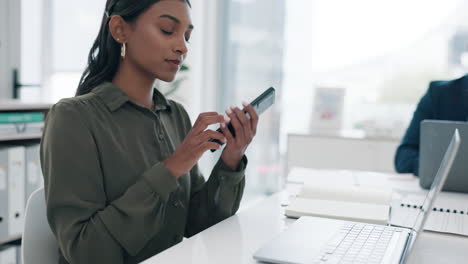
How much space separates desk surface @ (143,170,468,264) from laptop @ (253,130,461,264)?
4 centimetres

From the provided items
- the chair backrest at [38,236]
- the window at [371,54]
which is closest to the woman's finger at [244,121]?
the chair backrest at [38,236]

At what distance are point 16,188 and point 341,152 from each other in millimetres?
1931

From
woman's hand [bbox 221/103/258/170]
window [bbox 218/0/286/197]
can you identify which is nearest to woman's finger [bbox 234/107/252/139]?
woman's hand [bbox 221/103/258/170]

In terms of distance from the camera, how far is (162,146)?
48.0 inches

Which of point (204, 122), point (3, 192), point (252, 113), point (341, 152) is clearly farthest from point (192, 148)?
point (341, 152)

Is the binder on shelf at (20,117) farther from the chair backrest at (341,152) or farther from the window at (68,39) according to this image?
the chair backrest at (341,152)

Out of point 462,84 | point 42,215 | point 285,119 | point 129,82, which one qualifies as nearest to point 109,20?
point 129,82

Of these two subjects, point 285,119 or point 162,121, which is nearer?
point 162,121

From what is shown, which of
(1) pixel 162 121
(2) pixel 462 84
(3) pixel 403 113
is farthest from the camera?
(3) pixel 403 113

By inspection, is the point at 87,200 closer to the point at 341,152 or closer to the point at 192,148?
the point at 192,148

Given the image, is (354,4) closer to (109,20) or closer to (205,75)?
(205,75)

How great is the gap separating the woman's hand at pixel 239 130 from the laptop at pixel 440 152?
633mm

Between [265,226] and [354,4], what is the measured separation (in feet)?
9.57

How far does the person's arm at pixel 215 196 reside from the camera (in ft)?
Result: 4.07
